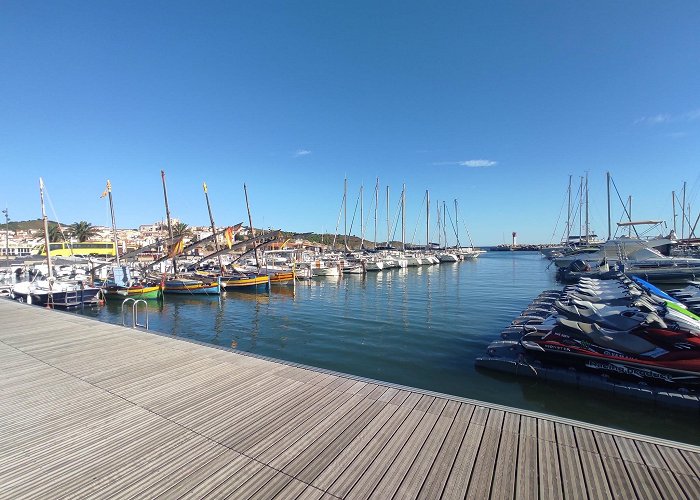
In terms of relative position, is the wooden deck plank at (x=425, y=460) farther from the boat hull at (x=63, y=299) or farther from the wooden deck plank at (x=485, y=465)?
the boat hull at (x=63, y=299)

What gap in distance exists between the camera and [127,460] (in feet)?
13.4

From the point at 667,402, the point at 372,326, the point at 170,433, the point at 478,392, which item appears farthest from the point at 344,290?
the point at 170,433

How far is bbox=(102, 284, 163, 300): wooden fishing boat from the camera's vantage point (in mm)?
29641

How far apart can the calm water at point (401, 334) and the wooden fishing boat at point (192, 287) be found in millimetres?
984

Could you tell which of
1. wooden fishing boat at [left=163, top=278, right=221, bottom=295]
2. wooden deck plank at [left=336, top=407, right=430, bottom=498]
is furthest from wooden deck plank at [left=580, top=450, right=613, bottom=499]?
wooden fishing boat at [left=163, top=278, right=221, bottom=295]

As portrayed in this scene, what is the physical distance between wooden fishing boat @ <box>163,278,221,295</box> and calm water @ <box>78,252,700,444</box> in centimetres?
98

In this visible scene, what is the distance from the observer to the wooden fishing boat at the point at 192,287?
103 feet

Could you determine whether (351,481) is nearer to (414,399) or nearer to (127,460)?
(414,399)

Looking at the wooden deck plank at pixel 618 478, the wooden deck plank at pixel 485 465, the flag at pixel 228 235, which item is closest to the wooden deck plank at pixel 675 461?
the wooden deck plank at pixel 618 478

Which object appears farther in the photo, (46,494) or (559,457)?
(559,457)

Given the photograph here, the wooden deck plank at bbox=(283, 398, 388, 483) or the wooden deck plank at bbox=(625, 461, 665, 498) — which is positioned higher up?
the wooden deck plank at bbox=(283, 398, 388, 483)

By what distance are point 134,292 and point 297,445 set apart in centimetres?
3091

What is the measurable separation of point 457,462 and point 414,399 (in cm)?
170

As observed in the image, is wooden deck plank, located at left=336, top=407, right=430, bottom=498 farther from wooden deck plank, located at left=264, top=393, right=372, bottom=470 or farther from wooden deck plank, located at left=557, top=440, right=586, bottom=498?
wooden deck plank, located at left=557, top=440, right=586, bottom=498
